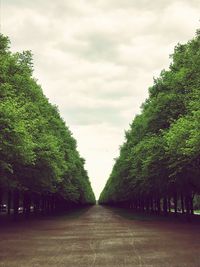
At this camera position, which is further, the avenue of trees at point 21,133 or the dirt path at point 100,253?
the avenue of trees at point 21,133

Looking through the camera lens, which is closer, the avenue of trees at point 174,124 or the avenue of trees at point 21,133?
the avenue of trees at point 21,133

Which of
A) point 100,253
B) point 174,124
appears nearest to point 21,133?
point 174,124

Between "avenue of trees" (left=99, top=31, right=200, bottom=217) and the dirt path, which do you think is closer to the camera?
the dirt path

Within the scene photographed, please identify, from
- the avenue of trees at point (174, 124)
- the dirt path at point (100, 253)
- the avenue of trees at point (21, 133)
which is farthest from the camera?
the avenue of trees at point (174, 124)

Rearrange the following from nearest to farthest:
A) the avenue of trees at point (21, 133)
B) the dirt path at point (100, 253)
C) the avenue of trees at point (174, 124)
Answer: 1. the dirt path at point (100, 253)
2. the avenue of trees at point (21, 133)
3. the avenue of trees at point (174, 124)

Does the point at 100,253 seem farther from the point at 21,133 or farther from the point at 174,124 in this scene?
the point at 174,124

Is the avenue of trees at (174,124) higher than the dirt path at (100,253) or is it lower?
higher

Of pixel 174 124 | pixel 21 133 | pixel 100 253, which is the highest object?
pixel 174 124

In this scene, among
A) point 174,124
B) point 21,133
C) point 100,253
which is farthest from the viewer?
point 174,124

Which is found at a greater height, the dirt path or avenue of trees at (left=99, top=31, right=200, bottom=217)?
avenue of trees at (left=99, top=31, right=200, bottom=217)

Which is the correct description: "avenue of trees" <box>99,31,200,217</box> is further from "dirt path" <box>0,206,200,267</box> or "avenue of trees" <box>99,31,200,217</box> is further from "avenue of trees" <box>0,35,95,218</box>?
"dirt path" <box>0,206,200,267</box>

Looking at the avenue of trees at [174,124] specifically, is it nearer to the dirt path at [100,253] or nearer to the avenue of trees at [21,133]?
the avenue of trees at [21,133]

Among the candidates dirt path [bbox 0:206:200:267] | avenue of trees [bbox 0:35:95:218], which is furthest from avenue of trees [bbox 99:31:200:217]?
dirt path [bbox 0:206:200:267]

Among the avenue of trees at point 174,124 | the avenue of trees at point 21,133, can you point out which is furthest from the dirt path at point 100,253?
the avenue of trees at point 174,124
